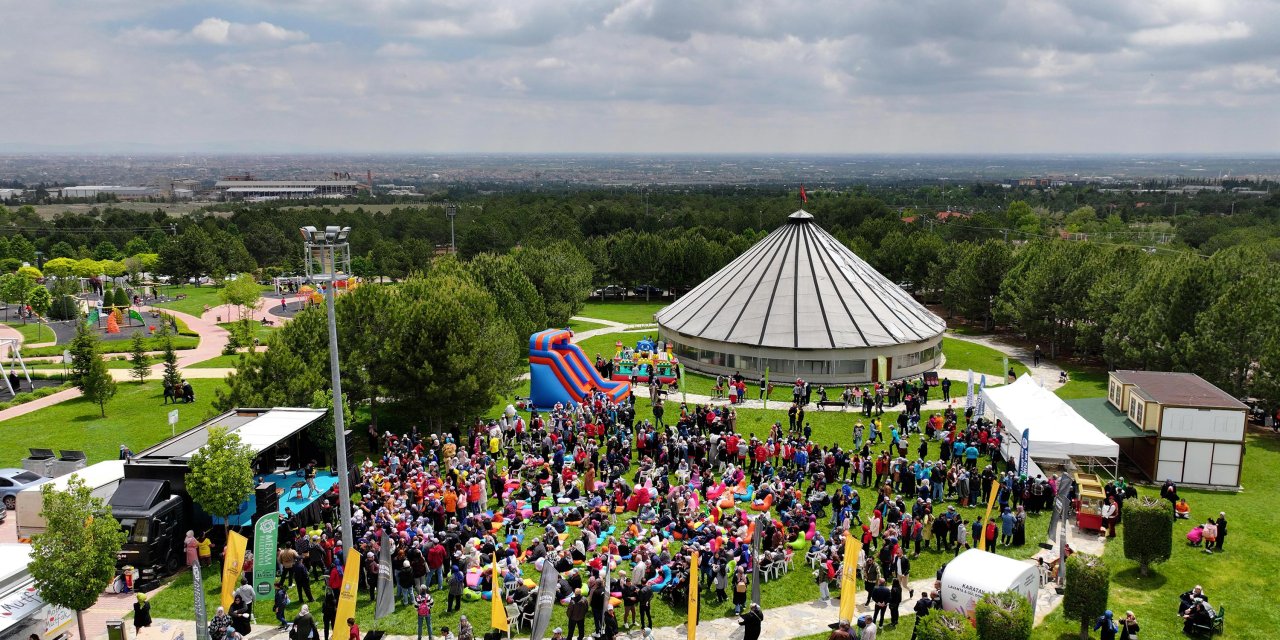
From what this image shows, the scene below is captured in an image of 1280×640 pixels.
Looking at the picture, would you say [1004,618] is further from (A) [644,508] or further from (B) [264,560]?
(B) [264,560]

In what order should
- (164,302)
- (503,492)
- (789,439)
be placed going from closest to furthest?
(503,492) → (789,439) → (164,302)

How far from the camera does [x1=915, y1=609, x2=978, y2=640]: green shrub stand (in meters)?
12.6

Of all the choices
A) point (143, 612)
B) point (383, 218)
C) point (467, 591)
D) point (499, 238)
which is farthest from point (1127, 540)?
point (383, 218)

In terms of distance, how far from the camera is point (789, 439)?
26.3 meters

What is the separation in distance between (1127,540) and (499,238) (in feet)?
240

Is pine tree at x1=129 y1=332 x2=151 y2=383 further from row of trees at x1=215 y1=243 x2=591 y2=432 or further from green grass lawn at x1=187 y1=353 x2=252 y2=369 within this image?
row of trees at x1=215 y1=243 x2=591 y2=432

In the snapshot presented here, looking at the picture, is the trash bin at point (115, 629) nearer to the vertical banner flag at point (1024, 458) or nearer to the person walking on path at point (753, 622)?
the person walking on path at point (753, 622)

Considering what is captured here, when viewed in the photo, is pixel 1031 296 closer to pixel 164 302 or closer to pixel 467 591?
pixel 467 591

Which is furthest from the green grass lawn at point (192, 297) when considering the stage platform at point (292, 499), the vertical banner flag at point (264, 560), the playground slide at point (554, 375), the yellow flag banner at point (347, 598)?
the yellow flag banner at point (347, 598)

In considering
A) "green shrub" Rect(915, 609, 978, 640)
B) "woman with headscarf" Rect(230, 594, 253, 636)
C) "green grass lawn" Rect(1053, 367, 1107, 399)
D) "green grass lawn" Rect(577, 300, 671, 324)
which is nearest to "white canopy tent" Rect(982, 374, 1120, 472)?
"green grass lawn" Rect(1053, 367, 1107, 399)

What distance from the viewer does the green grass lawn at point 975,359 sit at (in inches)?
1612

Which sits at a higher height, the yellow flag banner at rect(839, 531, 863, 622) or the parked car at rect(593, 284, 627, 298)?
the yellow flag banner at rect(839, 531, 863, 622)

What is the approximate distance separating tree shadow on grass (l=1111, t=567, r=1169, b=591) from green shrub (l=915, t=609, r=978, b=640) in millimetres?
7346

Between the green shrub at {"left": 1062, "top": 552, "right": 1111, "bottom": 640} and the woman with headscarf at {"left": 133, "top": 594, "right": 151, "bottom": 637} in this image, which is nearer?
the green shrub at {"left": 1062, "top": 552, "right": 1111, "bottom": 640}
